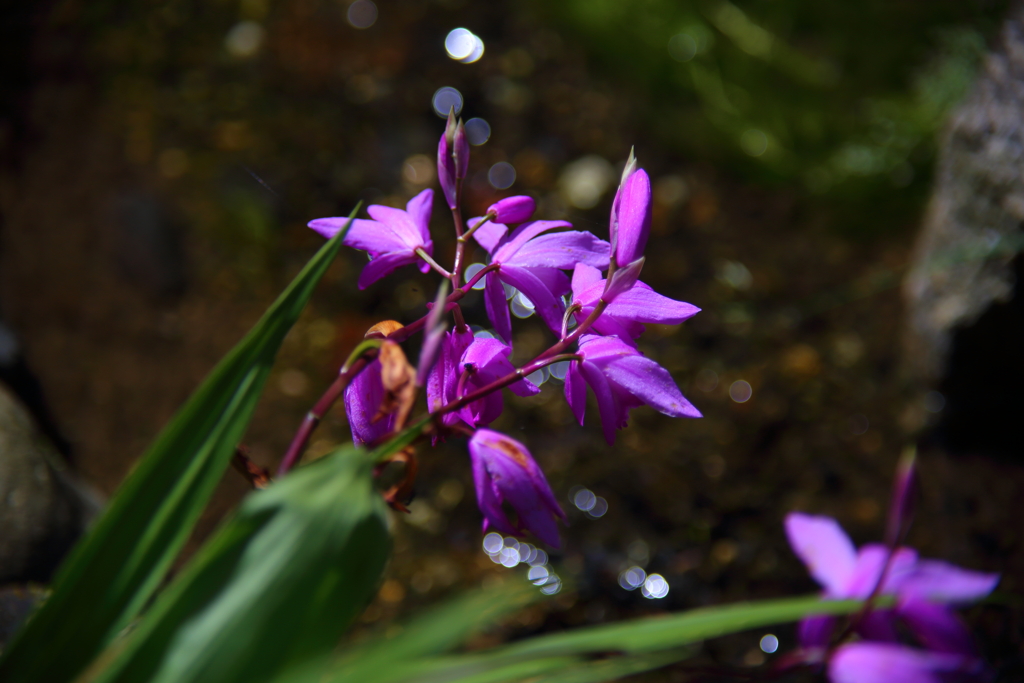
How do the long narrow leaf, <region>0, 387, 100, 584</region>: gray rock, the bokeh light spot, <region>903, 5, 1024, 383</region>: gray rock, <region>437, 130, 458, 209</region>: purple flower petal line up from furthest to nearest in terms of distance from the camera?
the bokeh light spot, <region>903, 5, 1024, 383</region>: gray rock, <region>0, 387, 100, 584</region>: gray rock, <region>437, 130, 458, 209</region>: purple flower petal, the long narrow leaf

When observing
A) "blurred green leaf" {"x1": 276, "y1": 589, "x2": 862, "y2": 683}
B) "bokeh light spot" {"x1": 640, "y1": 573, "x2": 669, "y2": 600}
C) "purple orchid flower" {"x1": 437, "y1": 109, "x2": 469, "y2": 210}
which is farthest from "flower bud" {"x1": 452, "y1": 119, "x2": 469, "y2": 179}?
"bokeh light spot" {"x1": 640, "y1": 573, "x2": 669, "y2": 600}

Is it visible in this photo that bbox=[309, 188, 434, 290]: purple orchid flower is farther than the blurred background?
No

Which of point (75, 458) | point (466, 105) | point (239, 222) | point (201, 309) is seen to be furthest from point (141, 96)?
point (75, 458)

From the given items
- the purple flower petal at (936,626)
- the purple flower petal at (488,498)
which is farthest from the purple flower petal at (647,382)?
the purple flower petal at (936,626)

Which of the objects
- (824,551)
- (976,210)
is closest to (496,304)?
(824,551)

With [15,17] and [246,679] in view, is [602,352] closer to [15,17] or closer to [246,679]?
[246,679]

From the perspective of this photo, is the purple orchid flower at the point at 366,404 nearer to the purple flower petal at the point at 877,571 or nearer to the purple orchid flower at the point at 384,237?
the purple orchid flower at the point at 384,237

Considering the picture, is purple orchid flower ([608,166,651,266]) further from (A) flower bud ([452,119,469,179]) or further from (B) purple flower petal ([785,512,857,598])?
(B) purple flower petal ([785,512,857,598])
